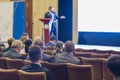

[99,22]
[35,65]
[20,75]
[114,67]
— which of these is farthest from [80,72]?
[99,22]

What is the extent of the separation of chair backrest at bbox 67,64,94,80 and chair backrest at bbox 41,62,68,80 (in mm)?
133

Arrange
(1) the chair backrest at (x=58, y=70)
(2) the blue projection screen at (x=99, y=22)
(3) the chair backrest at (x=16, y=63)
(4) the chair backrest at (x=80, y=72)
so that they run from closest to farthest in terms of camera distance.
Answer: (4) the chair backrest at (x=80, y=72) → (1) the chair backrest at (x=58, y=70) → (3) the chair backrest at (x=16, y=63) → (2) the blue projection screen at (x=99, y=22)

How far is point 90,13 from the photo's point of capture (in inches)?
522

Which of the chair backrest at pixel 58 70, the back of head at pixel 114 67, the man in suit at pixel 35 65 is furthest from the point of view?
the chair backrest at pixel 58 70

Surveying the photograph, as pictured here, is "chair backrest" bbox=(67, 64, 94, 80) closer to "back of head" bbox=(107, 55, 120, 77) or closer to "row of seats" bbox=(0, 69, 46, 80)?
"row of seats" bbox=(0, 69, 46, 80)

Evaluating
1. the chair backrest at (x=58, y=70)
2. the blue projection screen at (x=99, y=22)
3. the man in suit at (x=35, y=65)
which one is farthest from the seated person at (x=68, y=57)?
the blue projection screen at (x=99, y=22)

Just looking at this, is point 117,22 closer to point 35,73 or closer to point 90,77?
point 90,77

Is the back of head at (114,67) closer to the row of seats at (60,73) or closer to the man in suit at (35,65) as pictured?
the row of seats at (60,73)

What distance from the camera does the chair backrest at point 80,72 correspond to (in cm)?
426

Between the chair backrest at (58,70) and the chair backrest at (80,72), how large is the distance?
0.44ft

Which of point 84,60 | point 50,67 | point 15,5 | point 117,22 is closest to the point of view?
point 50,67

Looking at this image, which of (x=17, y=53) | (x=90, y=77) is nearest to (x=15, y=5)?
(x=17, y=53)

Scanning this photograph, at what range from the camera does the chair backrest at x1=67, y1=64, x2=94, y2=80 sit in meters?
4.26

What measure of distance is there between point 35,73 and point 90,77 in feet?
3.55
